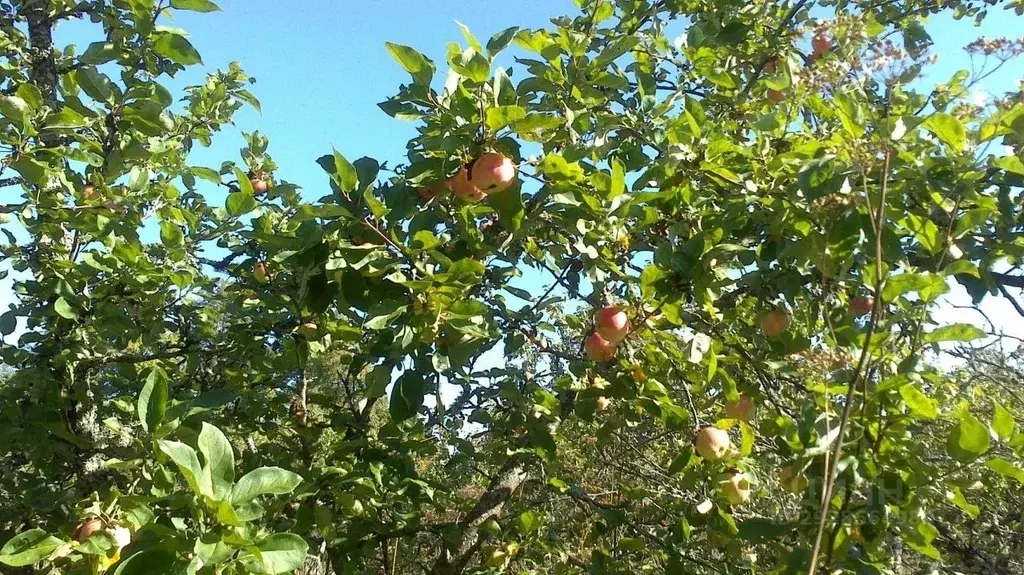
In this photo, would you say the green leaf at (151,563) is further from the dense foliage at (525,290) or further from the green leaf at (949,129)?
the green leaf at (949,129)

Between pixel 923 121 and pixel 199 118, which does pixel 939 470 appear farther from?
pixel 199 118

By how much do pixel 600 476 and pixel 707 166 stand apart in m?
3.84

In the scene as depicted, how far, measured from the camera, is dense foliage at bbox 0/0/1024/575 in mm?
1485

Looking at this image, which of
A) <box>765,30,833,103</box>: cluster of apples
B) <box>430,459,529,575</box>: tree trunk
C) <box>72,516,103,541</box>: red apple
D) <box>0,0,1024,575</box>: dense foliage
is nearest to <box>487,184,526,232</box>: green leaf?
<box>0,0,1024,575</box>: dense foliage

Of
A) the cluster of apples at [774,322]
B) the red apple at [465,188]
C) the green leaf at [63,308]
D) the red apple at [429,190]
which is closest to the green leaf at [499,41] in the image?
the red apple at [465,188]

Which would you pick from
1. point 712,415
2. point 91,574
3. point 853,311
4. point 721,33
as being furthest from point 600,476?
point 91,574

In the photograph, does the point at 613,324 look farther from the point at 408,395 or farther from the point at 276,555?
the point at 276,555

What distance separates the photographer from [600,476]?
207 inches

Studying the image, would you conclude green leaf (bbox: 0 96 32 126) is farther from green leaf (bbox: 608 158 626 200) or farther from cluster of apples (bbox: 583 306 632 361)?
cluster of apples (bbox: 583 306 632 361)

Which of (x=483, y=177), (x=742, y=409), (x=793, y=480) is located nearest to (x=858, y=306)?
(x=742, y=409)

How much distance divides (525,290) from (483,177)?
0.68 meters

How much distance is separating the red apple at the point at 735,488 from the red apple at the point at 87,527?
161cm

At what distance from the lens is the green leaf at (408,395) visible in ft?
5.95

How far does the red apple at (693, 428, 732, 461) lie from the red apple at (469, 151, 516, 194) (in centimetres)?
99
